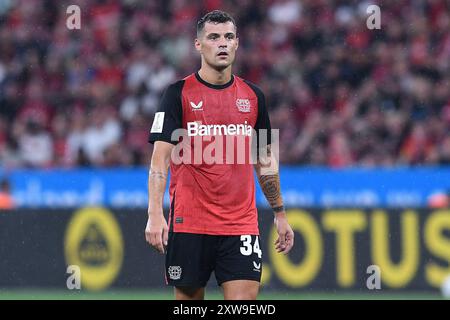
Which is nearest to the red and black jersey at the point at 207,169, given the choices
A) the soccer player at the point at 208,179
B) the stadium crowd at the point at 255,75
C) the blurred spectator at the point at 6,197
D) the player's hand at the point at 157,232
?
the soccer player at the point at 208,179

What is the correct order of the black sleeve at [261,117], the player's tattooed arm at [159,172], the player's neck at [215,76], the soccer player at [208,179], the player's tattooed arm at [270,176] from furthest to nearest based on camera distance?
1. the player's tattooed arm at [270,176]
2. the black sleeve at [261,117]
3. the player's neck at [215,76]
4. the soccer player at [208,179]
5. the player's tattooed arm at [159,172]

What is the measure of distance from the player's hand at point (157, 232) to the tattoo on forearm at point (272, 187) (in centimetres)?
95

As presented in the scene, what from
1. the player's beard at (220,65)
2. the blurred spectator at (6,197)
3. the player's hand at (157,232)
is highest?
the player's beard at (220,65)

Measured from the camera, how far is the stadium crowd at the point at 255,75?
1627cm

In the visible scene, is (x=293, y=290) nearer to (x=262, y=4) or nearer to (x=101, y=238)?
(x=101, y=238)

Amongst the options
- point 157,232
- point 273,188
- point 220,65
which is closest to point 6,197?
point 273,188

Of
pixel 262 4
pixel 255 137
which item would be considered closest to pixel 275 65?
pixel 262 4

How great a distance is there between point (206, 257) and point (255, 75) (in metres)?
11.2

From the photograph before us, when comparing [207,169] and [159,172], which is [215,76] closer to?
[207,169]

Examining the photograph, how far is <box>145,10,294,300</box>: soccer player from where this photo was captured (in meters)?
6.88

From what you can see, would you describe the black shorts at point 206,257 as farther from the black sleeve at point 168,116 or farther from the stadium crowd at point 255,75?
the stadium crowd at point 255,75

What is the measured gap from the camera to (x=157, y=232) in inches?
259

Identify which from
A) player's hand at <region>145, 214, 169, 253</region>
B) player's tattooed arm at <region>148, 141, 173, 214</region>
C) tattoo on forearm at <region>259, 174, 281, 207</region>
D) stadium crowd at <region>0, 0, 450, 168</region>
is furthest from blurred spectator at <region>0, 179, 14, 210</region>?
player's hand at <region>145, 214, 169, 253</region>
